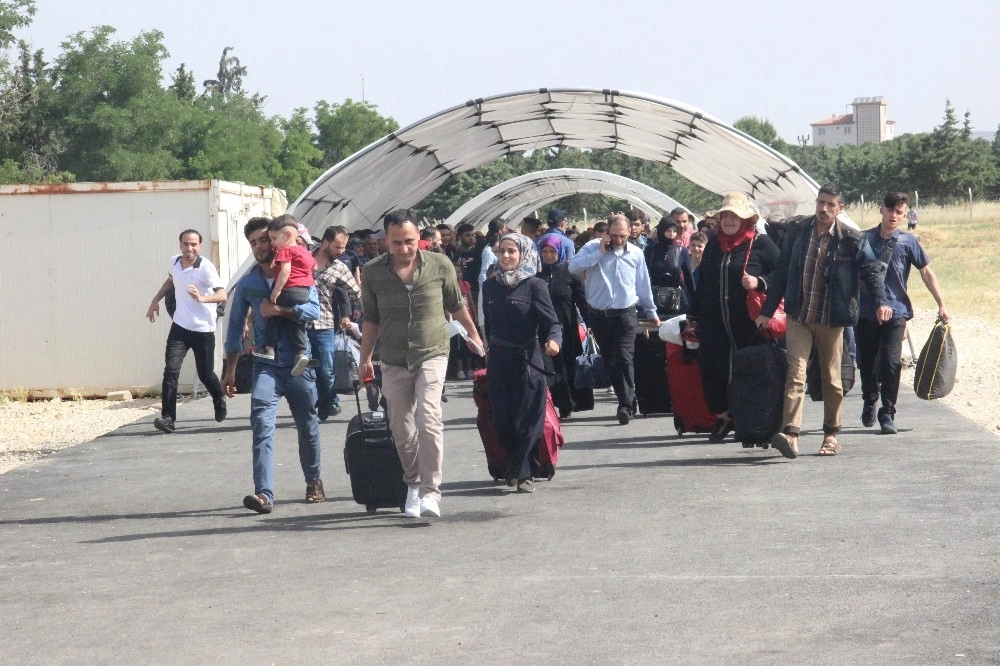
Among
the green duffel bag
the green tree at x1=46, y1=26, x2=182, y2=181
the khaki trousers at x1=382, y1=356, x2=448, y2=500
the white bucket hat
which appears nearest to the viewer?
the khaki trousers at x1=382, y1=356, x2=448, y2=500

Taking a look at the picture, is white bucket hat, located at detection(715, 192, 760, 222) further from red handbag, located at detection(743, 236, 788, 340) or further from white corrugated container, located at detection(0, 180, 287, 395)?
white corrugated container, located at detection(0, 180, 287, 395)

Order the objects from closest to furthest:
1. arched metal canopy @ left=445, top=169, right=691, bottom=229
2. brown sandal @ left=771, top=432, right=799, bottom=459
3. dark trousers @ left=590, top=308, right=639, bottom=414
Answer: brown sandal @ left=771, top=432, right=799, bottom=459 → dark trousers @ left=590, top=308, right=639, bottom=414 → arched metal canopy @ left=445, top=169, right=691, bottom=229

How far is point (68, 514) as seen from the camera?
921 cm

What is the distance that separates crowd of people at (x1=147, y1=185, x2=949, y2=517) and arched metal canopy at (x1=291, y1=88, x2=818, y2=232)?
19.7ft

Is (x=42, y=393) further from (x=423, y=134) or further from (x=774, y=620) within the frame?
(x=774, y=620)

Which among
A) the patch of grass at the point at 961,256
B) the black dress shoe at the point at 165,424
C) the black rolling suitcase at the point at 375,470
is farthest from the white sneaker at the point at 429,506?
the patch of grass at the point at 961,256

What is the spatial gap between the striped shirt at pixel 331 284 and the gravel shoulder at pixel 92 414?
8.76 ft

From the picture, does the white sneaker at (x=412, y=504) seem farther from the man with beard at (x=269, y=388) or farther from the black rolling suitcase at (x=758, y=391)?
the black rolling suitcase at (x=758, y=391)

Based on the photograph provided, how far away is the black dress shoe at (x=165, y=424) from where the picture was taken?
13.4m

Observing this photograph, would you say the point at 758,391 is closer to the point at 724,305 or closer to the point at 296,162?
the point at 724,305

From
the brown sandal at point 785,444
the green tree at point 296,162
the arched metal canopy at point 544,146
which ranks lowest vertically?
the brown sandal at point 785,444

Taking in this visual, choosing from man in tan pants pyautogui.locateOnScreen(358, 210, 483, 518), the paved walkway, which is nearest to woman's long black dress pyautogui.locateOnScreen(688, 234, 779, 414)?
the paved walkway

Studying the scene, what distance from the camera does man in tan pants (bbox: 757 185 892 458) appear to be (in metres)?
10.1

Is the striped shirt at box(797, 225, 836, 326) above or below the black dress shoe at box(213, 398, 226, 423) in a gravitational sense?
above
